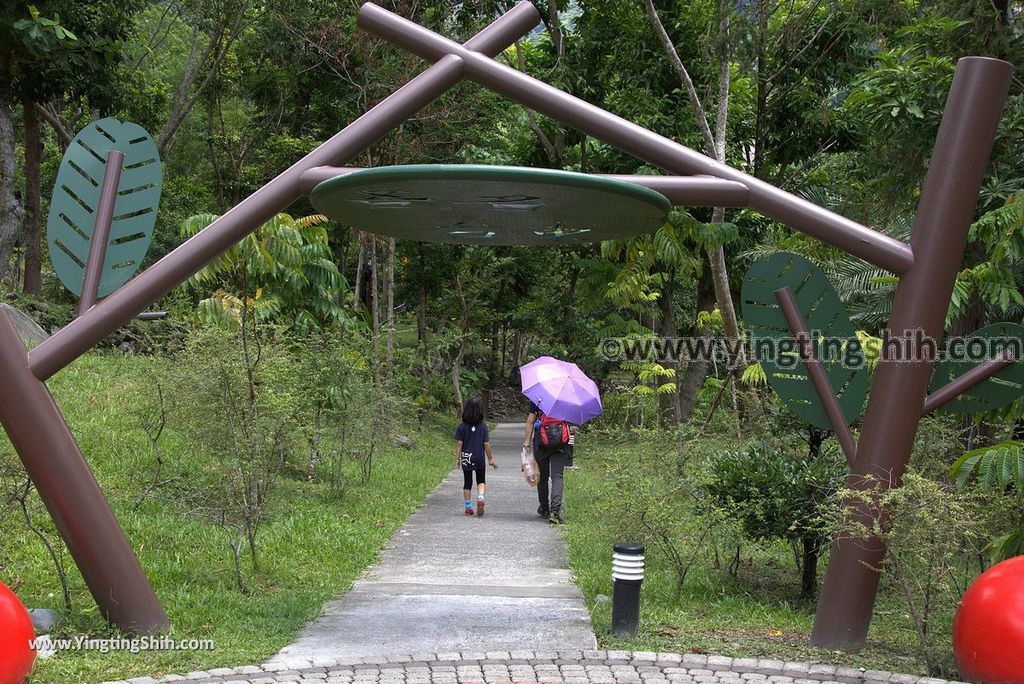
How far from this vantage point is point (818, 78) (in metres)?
22.1

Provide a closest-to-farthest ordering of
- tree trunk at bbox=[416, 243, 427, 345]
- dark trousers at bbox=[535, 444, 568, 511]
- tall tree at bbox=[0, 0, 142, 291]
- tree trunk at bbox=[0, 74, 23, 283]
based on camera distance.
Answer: dark trousers at bbox=[535, 444, 568, 511], tall tree at bbox=[0, 0, 142, 291], tree trunk at bbox=[0, 74, 23, 283], tree trunk at bbox=[416, 243, 427, 345]

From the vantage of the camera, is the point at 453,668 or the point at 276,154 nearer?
the point at 453,668

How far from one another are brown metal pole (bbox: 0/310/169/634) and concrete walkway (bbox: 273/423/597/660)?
3.96ft

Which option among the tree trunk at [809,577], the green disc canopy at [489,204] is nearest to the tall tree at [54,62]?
the green disc canopy at [489,204]

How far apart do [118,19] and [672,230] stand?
10.6 m

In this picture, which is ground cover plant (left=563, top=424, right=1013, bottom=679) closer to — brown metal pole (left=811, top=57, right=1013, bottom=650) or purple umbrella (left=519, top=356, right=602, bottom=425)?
brown metal pole (left=811, top=57, right=1013, bottom=650)

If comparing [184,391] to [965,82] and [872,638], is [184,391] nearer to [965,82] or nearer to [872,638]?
[872,638]

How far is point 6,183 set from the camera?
56.0 feet

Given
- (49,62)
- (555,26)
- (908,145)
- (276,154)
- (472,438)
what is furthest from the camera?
(276,154)

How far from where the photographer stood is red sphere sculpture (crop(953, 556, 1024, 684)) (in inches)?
240

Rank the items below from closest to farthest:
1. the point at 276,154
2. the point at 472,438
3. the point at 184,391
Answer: the point at 184,391 → the point at 472,438 → the point at 276,154

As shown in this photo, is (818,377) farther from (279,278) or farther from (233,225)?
(279,278)

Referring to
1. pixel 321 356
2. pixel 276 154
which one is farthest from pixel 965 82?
pixel 276 154

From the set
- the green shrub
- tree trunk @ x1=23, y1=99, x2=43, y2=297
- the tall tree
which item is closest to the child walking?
the green shrub
